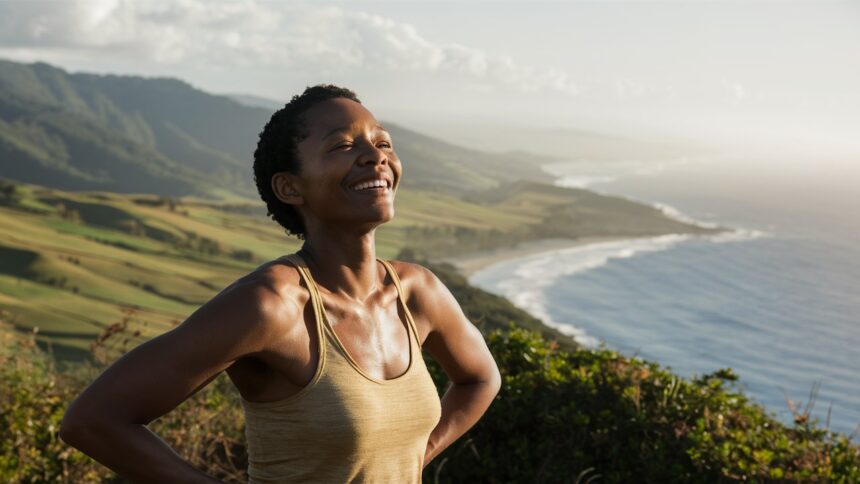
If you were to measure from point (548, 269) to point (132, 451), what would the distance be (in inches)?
2804

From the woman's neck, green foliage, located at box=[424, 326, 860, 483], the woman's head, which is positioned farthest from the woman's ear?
green foliage, located at box=[424, 326, 860, 483]

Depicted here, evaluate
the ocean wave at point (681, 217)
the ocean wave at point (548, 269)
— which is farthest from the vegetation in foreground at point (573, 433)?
the ocean wave at point (681, 217)

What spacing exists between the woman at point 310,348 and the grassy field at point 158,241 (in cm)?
2365

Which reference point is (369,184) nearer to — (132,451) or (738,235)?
(132,451)

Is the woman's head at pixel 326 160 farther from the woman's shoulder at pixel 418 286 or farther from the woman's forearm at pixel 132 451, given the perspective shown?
the woman's forearm at pixel 132 451

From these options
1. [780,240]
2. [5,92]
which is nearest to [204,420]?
[780,240]

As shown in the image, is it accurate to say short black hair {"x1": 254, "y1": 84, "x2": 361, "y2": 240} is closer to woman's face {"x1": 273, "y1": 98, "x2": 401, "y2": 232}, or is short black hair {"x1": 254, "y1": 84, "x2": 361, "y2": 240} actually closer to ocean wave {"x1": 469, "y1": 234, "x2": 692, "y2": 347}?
woman's face {"x1": 273, "y1": 98, "x2": 401, "y2": 232}

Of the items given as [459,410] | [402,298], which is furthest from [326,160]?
[459,410]

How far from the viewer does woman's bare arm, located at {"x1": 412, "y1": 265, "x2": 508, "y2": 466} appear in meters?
2.85

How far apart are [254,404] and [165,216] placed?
3026 inches

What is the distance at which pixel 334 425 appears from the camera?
7.34ft

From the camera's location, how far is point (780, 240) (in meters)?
86.1

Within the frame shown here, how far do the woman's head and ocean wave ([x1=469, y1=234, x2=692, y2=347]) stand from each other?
44.0 meters

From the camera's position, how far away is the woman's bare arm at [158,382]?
84.2 inches
